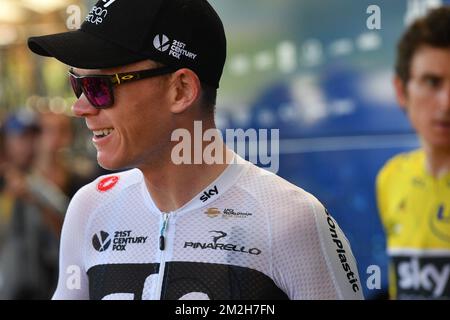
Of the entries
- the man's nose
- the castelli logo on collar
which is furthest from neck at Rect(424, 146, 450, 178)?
the man's nose

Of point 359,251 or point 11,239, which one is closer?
point 359,251

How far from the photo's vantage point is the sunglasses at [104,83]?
224cm

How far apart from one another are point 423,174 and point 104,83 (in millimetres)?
1972

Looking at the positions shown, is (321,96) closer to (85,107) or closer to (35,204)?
(35,204)

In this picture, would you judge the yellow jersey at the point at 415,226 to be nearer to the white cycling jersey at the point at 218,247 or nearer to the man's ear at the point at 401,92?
the man's ear at the point at 401,92

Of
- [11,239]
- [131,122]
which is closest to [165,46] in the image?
[131,122]

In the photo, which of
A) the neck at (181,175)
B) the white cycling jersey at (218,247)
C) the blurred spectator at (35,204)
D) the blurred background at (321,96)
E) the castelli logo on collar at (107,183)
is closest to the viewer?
the white cycling jersey at (218,247)

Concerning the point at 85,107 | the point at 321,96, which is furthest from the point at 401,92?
the point at 85,107

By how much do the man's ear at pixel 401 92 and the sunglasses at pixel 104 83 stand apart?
68.9 inches

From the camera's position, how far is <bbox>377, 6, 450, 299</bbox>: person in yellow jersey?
3.60 meters

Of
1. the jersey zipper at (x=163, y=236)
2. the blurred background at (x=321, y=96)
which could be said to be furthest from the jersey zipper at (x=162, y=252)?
the blurred background at (x=321, y=96)
